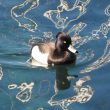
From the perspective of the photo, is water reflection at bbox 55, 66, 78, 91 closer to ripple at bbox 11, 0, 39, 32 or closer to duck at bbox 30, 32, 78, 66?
duck at bbox 30, 32, 78, 66

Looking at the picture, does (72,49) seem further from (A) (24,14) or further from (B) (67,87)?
(A) (24,14)

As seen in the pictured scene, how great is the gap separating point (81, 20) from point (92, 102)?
364cm

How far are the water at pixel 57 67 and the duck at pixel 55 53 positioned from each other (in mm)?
162

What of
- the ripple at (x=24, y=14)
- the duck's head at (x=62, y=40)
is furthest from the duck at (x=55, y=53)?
the ripple at (x=24, y=14)

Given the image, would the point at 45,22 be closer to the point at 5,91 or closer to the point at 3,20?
the point at 3,20

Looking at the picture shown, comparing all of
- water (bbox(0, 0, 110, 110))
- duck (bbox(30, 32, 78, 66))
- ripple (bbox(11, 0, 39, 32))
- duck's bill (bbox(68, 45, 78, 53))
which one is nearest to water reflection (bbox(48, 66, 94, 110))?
water (bbox(0, 0, 110, 110))

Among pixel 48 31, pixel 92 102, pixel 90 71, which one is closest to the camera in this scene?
pixel 92 102

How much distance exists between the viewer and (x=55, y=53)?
14.2 meters

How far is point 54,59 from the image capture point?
46.2ft

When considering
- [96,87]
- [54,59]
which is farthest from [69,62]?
[96,87]

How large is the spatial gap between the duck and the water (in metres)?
0.16

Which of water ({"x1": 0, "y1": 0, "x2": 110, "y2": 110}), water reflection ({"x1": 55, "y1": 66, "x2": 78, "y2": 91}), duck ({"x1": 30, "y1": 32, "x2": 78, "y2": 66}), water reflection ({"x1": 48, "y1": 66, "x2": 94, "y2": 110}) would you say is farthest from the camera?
duck ({"x1": 30, "y1": 32, "x2": 78, "y2": 66})

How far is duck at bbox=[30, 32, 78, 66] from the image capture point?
13969 millimetres

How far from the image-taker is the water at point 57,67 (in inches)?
492
